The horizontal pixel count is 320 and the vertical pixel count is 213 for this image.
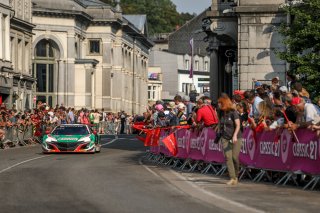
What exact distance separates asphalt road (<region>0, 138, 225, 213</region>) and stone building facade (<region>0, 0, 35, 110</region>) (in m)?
42.4

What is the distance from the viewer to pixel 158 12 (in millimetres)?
177375

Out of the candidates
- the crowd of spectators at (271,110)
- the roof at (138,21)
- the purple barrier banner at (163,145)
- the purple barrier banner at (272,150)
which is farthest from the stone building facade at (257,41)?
the roof at (138,21)

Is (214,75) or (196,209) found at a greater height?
(214,75)

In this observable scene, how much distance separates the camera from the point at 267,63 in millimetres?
40250

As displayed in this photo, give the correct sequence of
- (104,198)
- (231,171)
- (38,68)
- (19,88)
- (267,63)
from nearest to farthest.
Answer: (104,198) → (231,171) → (267,63) → (19,88) → (38,68)

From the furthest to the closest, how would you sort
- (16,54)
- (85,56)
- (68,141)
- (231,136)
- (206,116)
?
1. (85,56)
2. (16,54)
3. (68,141)
4. (206,116)
5. (231,136)

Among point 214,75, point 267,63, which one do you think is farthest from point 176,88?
point 267,63

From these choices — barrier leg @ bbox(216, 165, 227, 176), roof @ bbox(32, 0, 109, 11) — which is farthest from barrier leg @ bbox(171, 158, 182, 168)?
roof @ bbox(32, 0, 109, 11)

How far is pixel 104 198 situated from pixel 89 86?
89.4m

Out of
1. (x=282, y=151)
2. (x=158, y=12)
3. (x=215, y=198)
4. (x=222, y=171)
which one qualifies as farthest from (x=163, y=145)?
(x=158, y=12)

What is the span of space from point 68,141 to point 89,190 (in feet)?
62.3

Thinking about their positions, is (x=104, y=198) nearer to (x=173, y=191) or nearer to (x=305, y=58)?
(x=173, y=191)

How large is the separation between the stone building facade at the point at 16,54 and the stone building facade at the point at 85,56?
1621cm

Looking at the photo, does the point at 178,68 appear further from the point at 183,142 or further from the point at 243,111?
the point at 243,111
